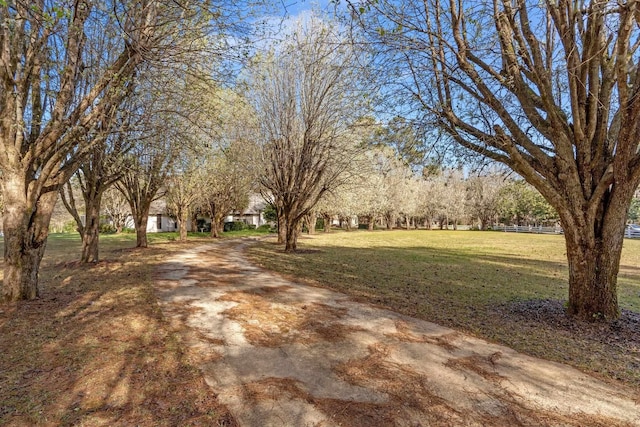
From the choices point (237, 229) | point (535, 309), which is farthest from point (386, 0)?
point (237, 229)

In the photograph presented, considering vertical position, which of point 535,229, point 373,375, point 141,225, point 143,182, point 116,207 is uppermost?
point 143,182

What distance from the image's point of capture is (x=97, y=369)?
3.38 meters

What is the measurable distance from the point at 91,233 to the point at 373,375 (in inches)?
444

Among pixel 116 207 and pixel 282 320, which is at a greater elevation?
pixel 116 207

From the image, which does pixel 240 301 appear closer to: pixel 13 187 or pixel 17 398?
pixel 17 398

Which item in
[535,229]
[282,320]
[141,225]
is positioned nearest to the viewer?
[282,320]

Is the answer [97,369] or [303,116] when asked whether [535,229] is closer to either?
[303,116]

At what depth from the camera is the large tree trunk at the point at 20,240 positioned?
219 inches

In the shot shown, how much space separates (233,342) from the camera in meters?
4.18

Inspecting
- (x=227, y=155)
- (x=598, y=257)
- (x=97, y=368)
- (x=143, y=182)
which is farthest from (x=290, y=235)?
(x=97, y=368)

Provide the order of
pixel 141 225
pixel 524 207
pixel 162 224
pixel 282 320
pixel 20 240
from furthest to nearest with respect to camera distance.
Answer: pixel 524 207 < pixel 162 224 < pixel 141 225 < pixel 20 240 < pixel 282 320

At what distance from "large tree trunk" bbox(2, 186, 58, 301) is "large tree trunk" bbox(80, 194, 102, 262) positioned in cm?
565

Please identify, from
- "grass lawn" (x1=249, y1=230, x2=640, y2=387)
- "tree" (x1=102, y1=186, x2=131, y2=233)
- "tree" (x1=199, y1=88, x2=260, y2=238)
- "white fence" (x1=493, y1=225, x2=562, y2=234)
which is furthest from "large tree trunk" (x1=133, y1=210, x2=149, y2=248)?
"white fence" (x1=493, y1=225, x2=562, y2=234)

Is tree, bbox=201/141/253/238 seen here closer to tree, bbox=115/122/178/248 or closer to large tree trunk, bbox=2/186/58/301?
tree, bbox=115/122/178/248
